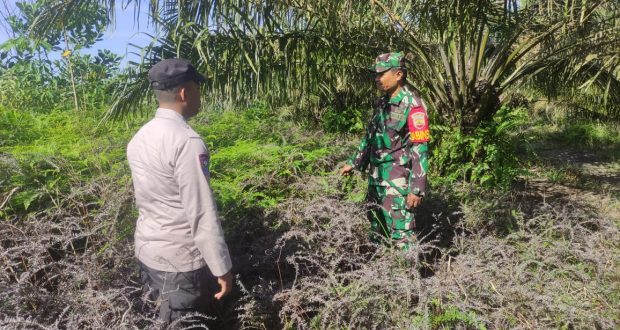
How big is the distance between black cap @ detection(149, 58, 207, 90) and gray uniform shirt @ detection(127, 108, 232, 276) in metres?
0.10

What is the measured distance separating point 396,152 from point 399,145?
5cm

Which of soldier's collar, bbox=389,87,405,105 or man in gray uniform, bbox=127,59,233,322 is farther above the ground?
soldier's collar, bbox=389,87,405,105

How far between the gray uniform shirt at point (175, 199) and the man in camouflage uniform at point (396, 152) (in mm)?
1265

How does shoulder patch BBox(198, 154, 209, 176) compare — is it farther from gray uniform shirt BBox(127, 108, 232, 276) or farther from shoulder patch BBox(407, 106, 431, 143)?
shoulder patch BBox(407, 106, 431, 143)

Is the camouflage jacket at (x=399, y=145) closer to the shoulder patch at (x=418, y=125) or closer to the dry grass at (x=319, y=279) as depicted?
the shoulder patch at (x=418, y=125)

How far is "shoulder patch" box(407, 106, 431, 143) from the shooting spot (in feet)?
8.96

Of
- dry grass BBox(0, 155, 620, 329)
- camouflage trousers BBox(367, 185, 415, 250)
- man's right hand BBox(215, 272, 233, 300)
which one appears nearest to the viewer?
man's right hand BBox(215, 272, 233, 300)

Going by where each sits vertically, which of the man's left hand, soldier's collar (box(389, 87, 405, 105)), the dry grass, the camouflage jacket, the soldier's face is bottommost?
the dry grass

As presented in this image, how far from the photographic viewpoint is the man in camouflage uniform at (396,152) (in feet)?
9.05

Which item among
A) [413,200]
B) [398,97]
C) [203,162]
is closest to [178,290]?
[203,162]

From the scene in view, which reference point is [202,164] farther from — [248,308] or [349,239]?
[349,239]

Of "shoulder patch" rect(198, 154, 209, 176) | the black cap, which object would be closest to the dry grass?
"shoulder patch" rect(198, 154, 209, 176)

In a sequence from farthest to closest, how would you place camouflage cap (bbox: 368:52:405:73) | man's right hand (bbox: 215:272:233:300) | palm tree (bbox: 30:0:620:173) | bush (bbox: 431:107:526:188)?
bush (bbox: 431:107:526:188)
palm tree (bbox: 30:0:620:173)
camouflage cap (bbox: 368:52:405:73)
man's right hand (bbox: 215:272:233:300)

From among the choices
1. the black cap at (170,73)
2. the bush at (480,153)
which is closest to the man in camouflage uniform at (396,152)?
the black cap at (170,73)
